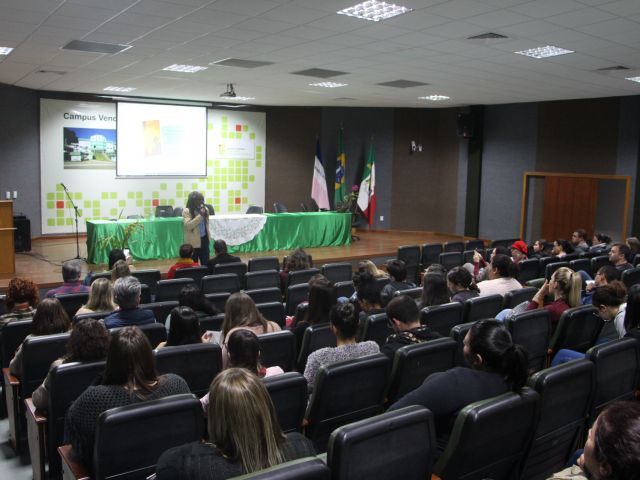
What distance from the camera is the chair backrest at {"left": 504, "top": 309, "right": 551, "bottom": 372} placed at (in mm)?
3979

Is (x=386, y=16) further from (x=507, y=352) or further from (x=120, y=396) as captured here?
(x=120, y=396)

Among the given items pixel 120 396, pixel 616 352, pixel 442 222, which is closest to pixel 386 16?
pixel 616 352

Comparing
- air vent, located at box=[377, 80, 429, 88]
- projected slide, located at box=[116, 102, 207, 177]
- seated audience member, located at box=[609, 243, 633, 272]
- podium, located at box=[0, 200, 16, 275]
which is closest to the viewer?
seated audience member, located at box=[609, 243, 633, 272]

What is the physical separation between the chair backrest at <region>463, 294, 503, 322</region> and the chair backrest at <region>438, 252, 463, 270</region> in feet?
10.3

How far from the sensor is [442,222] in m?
15.9

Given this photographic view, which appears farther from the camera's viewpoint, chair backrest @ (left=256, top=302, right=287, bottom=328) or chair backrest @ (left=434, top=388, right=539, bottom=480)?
chair backrest @ (left=256, top=302, right=287, bottom=328)

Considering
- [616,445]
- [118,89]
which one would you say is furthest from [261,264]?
[118,89]

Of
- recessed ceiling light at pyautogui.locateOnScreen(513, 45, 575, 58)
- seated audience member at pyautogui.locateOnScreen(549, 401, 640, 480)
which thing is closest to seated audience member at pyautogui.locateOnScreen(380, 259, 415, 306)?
recessed ceiling light at pyautogui.locateOnScreen(513, 45, 575, 58)

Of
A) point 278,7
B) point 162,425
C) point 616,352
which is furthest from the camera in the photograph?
point 278,7

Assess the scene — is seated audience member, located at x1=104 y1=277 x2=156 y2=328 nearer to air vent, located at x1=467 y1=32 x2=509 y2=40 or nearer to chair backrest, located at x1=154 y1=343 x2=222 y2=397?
chair backrest, located at x1=154 y1=343 x2=222 y2=397

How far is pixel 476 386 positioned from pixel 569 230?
1214 centimetres

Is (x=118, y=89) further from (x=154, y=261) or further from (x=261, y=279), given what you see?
(x=261, y=279)

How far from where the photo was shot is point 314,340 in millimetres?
4059

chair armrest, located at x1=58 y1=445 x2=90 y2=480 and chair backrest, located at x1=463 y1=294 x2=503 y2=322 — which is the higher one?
chair backrest, located at x1=463 y1=294 x2=503 y2=322
